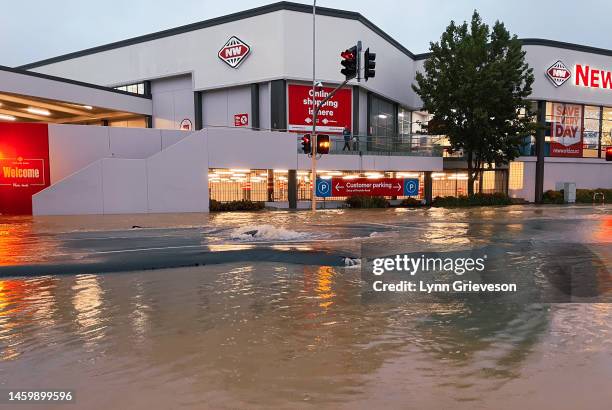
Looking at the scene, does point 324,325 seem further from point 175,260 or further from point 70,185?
point 70,185

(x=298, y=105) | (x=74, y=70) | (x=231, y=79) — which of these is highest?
(x=74, y=70)

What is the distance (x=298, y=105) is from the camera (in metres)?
34.6

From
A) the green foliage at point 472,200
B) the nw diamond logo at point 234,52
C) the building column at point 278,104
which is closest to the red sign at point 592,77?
the green foliage at point 472,200

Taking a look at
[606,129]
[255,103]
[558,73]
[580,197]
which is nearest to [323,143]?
[255,103]

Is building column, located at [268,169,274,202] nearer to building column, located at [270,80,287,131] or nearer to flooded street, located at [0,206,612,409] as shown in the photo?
building column, located at [270,80,287,131]

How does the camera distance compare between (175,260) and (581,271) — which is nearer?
(581,271)

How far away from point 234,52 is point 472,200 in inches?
884

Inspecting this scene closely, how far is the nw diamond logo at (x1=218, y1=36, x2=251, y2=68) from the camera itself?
34406mm

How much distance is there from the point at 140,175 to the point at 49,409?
23493mm

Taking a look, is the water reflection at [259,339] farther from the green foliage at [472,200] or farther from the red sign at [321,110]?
the green foliage at [472,200]

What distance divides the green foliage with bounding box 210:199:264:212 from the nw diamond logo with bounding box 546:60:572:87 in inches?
1195

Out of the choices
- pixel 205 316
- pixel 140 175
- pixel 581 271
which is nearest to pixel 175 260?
pixel 205 316

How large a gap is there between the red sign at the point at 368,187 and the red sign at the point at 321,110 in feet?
17.9

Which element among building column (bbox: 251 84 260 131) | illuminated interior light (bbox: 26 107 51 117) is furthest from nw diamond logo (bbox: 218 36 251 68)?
illuminated interior light (bbox: 26 107 51 117)
